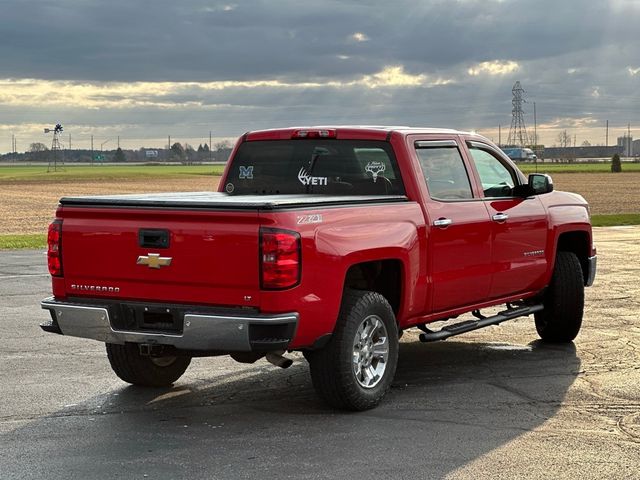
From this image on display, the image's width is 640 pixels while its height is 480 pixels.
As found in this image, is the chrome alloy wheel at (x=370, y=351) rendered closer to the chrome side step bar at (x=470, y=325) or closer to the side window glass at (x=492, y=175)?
the chrome side step bar at (x=470, y=325)

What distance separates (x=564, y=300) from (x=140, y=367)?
13.4ft

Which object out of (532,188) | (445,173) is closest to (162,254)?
(445,173)

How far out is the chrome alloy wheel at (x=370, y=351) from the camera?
23.7 feet

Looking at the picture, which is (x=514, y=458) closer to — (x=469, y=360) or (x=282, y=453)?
(x=282, y=453)

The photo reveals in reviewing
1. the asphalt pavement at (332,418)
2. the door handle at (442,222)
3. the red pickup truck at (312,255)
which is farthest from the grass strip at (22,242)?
the door handle at (442,222)

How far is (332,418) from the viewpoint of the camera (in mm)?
7066

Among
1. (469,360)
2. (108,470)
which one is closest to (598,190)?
(469,360)

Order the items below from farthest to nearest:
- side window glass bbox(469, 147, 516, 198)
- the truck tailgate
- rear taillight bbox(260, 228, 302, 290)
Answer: side window glass bbox(469, 147, 516, 198) → the truck tailgate → rear taillight bbox(260, 228, 302, 290)

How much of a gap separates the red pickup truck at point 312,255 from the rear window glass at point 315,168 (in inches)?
0.4

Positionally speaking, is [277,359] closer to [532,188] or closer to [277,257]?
[277,257]

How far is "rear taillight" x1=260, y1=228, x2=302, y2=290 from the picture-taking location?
6438 mm

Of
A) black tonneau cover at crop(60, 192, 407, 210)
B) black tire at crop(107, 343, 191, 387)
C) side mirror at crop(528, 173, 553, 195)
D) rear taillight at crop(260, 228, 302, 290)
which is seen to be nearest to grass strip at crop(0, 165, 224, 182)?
side mirror at crop(528, 173, 553, 195)

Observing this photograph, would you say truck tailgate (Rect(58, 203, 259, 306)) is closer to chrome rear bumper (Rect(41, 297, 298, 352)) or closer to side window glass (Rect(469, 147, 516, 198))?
chrome rear bumper (Rect(41, 297, 298, 352))

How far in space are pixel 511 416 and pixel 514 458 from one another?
3.47 ft
